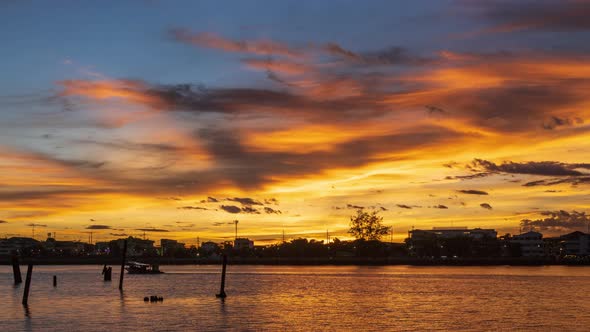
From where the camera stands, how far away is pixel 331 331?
214 feet

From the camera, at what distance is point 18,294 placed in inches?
4267

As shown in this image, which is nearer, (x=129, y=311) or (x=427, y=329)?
(x=427, y=329)

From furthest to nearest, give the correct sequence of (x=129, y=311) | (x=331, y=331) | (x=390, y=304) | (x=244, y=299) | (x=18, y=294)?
1. (x=18, y=294)
2. (x=244, y=299)
3. (x=390, y=304)
4. (x=129, y=311)
5. (x=331, y=331)

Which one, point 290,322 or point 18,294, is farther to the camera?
point 18,294

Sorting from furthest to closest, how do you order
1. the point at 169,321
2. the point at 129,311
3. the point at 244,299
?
the point at 244,299 → the point at 129,311 → the point at 169,321

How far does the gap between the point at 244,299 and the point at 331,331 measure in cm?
3615

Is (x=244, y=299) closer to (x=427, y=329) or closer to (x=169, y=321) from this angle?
(x=169, y=321)

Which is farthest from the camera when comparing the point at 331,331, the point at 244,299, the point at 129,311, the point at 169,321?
the point at 244,299

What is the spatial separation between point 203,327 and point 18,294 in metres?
52.6

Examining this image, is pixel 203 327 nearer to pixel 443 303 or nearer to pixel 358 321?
pixel 358 321

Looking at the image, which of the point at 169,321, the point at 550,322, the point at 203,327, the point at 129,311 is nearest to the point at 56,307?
the point at 129,311

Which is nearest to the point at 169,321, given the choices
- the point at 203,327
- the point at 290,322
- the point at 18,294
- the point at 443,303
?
the point at 203,327

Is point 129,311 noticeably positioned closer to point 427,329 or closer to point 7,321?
point 7,321

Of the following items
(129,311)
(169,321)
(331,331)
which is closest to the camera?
(331,331)
